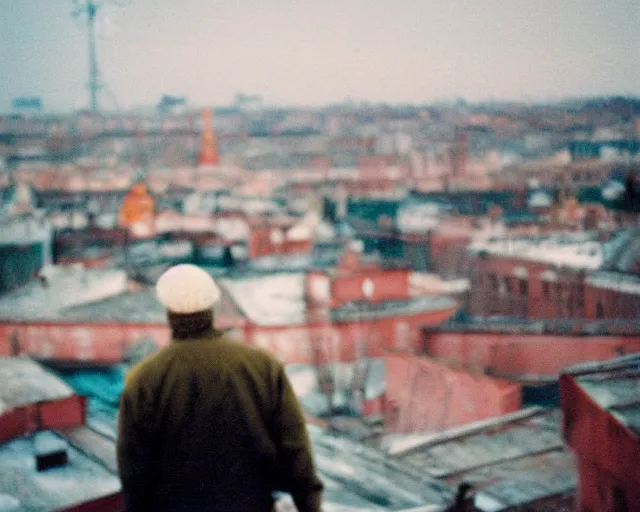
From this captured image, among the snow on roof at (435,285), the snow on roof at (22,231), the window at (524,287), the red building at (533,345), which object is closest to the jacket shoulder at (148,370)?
the red building at (533,345)

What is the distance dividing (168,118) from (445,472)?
117 feet

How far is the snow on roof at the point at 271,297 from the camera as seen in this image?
10.9 meters

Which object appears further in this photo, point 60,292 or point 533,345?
point 60,292

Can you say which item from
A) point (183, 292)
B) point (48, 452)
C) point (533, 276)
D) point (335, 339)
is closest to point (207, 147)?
point (533, 276)

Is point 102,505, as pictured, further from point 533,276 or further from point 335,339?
point 533,276

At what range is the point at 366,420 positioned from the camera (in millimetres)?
8070

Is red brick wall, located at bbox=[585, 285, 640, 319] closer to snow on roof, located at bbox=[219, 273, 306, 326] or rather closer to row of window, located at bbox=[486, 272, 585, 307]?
row of window, located at bbox=[486, 272, 585, 307]

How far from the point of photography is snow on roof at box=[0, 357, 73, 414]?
519cm

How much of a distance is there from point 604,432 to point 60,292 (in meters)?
10.7

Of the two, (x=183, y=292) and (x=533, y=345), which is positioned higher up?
(x=183, y=292)

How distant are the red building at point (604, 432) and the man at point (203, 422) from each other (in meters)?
2.21

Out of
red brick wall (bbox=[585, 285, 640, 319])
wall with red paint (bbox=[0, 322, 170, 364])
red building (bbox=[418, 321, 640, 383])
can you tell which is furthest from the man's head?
red brick wall (bbox=[585, 285, 640, 319])

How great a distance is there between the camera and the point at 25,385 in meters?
5.71

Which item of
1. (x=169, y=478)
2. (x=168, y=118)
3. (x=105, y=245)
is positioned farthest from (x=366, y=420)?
(x=168, y=118)
